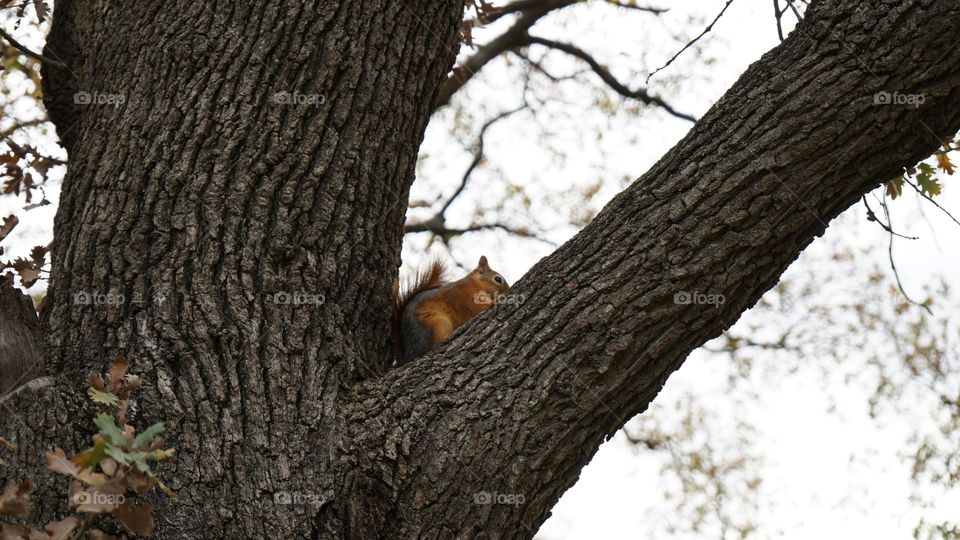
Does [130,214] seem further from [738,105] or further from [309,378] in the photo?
[738,105]

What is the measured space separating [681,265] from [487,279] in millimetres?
2051

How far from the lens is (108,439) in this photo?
1.82 metres

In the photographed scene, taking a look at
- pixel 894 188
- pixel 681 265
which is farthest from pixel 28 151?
pixel 894 188

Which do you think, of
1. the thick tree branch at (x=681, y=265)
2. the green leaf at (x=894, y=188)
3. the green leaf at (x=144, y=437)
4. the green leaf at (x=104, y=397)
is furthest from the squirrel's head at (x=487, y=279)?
the green leaf at (x=144, y=437)

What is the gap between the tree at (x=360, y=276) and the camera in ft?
7.61

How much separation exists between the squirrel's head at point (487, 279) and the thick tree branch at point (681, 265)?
68.0 inches

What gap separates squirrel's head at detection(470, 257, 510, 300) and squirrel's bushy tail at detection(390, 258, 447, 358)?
0.16 m

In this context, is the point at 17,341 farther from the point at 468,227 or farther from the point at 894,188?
the point at 468,227

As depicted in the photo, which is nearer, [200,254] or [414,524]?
[414,524]

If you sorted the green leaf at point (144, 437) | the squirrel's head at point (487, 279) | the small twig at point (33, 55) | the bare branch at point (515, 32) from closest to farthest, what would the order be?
the green leaf at point (144, 437)
the small twig at point (33, 55)
the squirrel's head at point (487, 279)
the bare branch at point (515, 32)

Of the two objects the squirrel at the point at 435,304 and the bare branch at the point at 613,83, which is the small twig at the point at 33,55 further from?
the bare branch at the point at 613,83

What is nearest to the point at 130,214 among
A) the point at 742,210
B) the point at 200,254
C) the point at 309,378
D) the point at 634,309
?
the point at 200,254

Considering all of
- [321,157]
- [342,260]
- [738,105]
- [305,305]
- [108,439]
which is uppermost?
[738,105]

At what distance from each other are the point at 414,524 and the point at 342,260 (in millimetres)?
758
